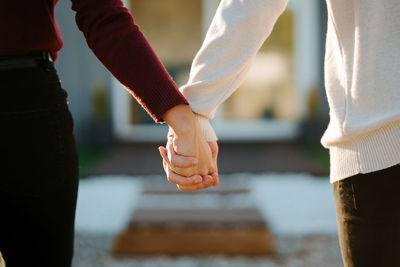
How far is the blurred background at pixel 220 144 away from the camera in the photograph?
4094 millimetres

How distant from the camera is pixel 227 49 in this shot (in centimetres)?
156

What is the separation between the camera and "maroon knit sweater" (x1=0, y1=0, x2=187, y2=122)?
1352mm

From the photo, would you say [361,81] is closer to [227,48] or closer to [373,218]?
[373,218]

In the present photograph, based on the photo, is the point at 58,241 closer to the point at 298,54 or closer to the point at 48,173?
the point at 48,173

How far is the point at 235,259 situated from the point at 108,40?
2667 millimetres

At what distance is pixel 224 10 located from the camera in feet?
5.23

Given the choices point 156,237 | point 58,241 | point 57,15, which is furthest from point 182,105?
point 57,15

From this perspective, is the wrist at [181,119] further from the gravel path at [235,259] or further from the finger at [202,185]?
the gravel path at [235,259]

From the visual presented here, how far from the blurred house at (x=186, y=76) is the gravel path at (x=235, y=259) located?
3253 millimetres

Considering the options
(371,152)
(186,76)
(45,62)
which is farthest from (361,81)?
(186,76)

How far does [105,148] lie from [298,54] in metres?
3.15

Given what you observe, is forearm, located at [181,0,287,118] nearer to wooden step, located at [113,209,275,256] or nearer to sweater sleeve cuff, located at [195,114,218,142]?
sweater sleeve cuff, located at [195,114,218,142]

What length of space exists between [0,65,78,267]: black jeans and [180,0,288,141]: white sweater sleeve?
0.40m

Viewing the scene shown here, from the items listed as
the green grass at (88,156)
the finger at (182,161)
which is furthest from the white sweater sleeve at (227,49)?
the green grass at (88,156)
